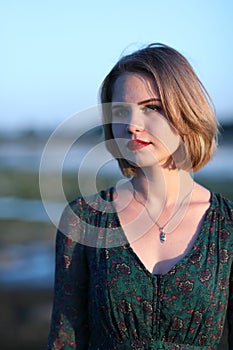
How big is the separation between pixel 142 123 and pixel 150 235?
1.33 feet

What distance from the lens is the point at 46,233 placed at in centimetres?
1080

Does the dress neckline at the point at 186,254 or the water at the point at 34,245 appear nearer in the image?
the dress neckline at the point at 186,254

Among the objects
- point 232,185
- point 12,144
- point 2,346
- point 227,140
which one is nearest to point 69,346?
point 2,346

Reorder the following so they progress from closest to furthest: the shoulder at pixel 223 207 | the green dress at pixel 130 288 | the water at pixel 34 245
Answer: the green dress at pixel 130 288 < the shoulder at pixel 223 207 < the water at pixel 34 245

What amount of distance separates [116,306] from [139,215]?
0.36 meters

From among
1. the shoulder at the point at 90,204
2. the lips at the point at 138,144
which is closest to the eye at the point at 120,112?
the lips at the point at 138,144

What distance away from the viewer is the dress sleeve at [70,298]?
2.51 metres

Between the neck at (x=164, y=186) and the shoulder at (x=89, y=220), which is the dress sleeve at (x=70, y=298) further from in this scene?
the neck at (x=164, y=186)

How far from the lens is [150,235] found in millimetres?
2557

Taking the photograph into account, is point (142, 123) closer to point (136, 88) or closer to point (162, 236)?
point (136, 88)

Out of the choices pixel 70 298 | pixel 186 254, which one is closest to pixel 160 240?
pixel 186 254

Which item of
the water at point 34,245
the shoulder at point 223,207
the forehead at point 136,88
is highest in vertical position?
the forehead at point 136,88

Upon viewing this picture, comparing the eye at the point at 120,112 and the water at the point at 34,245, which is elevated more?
the eye at the point at 120,112

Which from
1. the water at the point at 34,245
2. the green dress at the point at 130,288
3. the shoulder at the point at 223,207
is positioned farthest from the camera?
the water at the point at 34,245
